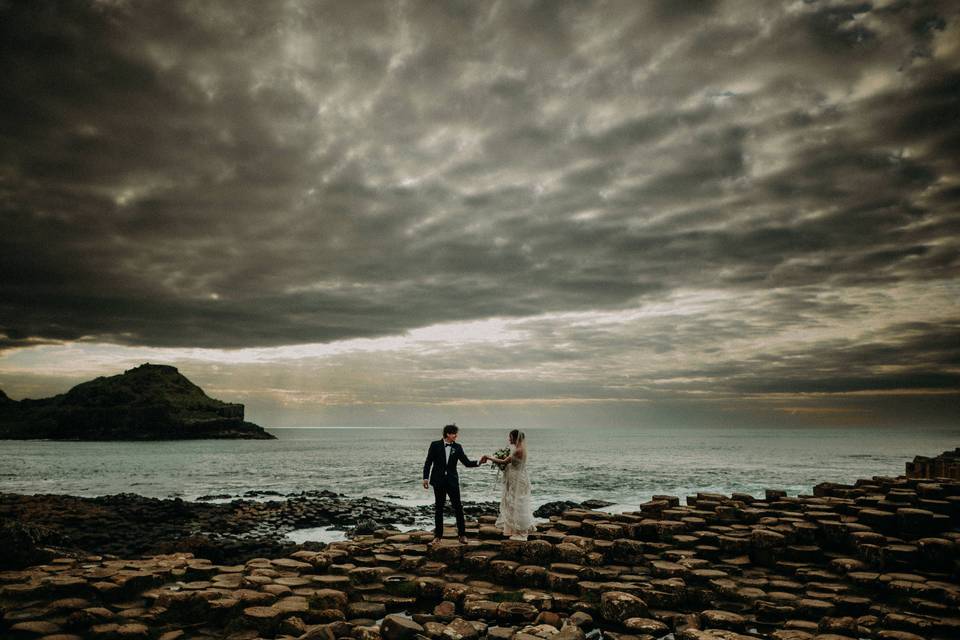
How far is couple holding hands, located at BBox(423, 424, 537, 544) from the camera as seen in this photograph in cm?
1161

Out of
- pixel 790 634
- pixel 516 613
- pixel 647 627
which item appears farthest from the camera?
pixel 516 613

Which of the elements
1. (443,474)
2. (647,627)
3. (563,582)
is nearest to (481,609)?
(563,582)

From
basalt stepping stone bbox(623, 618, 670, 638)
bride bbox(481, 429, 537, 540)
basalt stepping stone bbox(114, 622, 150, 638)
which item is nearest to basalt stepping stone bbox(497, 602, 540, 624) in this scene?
basalt stepping stone bbox(623, 618, 670, 638)

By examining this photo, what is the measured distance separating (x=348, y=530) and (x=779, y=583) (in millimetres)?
15308

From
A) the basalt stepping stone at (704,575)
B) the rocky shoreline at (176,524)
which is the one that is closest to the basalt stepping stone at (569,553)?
the basalt stepping stone at (704,575)

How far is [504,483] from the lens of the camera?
12.3 metres

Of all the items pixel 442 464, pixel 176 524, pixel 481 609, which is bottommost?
pixel 176 524

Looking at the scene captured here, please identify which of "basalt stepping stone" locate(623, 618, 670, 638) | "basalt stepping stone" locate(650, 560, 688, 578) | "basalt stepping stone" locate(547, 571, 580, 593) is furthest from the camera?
"basalt stepping stone" locate(650, 560, 688, 578)

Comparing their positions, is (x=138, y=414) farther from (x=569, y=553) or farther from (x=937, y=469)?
(x=937, y=469)

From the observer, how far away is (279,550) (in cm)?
1553

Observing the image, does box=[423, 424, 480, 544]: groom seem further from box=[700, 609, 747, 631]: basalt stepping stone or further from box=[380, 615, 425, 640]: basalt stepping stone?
box=[700, 609, 747, 631]: basalt stepping stone

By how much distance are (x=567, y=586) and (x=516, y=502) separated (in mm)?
2720

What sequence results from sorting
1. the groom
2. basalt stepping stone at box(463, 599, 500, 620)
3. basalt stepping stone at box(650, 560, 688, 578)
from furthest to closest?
the groom
basalt stepping stone at box(650, 560, 688, 578)
basalt stepping stone at box(463, 599, 500, 620)

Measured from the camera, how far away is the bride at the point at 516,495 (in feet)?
38.0
